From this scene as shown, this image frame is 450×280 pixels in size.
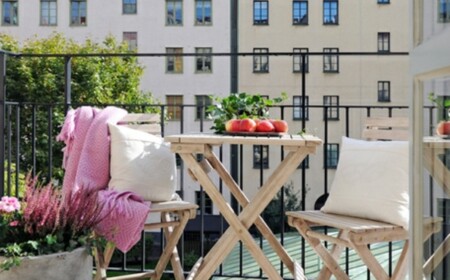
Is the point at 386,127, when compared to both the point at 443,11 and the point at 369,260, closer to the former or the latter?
the point at 369,260

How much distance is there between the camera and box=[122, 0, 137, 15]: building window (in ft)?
113

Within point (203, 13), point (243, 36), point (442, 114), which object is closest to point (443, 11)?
point (442, 114)

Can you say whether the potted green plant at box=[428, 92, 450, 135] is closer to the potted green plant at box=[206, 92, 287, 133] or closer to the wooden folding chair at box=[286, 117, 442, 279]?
the wooden folding chair at box=[286, 117, 442, 279]

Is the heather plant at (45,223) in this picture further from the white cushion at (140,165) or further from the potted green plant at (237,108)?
the potted green plant at (237,108)

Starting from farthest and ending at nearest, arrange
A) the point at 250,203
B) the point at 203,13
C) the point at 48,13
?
the point at 48,13, the point at 203,13, the point at 250,203

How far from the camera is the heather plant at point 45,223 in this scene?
7.20 ft

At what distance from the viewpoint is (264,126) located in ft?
8.87

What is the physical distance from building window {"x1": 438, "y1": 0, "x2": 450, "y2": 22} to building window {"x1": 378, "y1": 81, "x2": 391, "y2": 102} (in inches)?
1318

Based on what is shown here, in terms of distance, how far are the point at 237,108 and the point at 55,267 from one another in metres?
1.12

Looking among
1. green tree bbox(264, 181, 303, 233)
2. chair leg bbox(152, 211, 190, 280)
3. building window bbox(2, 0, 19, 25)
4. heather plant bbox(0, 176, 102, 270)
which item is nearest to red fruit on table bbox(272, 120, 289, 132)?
chair leg bbox(152, 211, 190, 280)

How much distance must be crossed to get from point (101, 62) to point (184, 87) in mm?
9096

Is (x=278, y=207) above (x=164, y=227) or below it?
below

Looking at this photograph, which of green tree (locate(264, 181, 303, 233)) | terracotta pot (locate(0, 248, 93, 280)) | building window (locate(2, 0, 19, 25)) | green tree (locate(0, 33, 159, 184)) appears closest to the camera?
terracotta pot (locate(0, 248, 93, 280))

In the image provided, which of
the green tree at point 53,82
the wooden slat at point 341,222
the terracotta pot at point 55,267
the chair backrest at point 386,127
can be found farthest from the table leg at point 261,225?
the green tree at point 53,82
